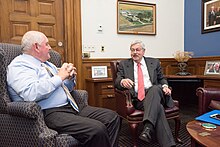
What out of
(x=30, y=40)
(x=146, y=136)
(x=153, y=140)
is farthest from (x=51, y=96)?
(x=153, y=140)

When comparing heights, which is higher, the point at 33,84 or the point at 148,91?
the point at 33,84

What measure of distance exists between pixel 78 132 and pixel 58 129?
16 cm

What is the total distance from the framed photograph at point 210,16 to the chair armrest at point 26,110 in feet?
10.8

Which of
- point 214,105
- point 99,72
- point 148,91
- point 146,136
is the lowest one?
point 146,136

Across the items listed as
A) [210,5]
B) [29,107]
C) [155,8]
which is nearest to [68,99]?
[29,107]

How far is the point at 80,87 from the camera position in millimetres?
3346

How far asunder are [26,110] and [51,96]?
28cm

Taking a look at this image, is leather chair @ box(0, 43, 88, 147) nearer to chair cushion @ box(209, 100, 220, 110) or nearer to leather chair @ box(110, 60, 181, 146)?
leather chair @ box(110, 60, 181, 146)

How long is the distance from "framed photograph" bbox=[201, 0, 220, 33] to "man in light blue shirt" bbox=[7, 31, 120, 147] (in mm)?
2786

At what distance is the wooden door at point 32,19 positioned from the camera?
114 inches

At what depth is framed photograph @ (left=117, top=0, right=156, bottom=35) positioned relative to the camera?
3.63 m

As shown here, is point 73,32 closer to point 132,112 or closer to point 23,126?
point 132,112

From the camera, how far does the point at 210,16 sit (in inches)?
143

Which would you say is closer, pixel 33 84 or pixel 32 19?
pixel 33 84
